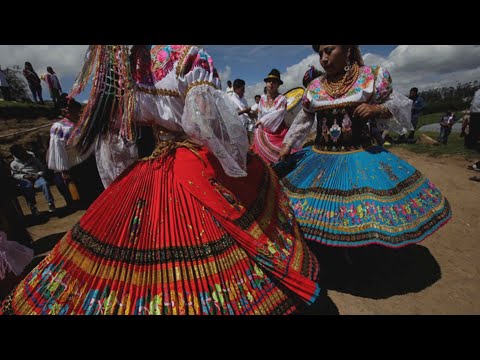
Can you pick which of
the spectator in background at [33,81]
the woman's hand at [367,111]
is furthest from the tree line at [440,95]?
the woman's hand at [367,111]

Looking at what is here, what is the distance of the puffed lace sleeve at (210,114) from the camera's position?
5.49 feet

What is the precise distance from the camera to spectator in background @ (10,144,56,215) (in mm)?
6000

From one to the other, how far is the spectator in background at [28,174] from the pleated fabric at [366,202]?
6.34 m

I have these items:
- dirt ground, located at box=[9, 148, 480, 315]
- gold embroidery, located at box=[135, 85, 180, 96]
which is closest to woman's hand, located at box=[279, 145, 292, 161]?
dirt ground, located at box=[9, 148, 480, 315]

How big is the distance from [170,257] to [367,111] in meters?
2.28

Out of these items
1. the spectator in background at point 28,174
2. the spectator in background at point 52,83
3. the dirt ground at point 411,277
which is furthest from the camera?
the spectator in background at point 52,83

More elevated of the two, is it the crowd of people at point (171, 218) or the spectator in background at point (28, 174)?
the crowd of people at point (171, 218)

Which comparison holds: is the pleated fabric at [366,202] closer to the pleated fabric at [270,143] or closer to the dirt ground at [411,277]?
the dirt ground at [411,277]

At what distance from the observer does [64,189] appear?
6.53 m

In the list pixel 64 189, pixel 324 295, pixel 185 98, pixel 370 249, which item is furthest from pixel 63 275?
pixel 64 189

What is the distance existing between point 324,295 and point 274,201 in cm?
129

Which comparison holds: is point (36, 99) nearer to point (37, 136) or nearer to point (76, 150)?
point (37, 136)

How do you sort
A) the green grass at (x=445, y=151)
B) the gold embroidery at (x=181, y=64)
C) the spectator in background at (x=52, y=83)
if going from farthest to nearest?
the spectator in background at (x=52, y=83) → the green grass at (x=445, y=151) → the gold embroidery at (x=181, y=64)
